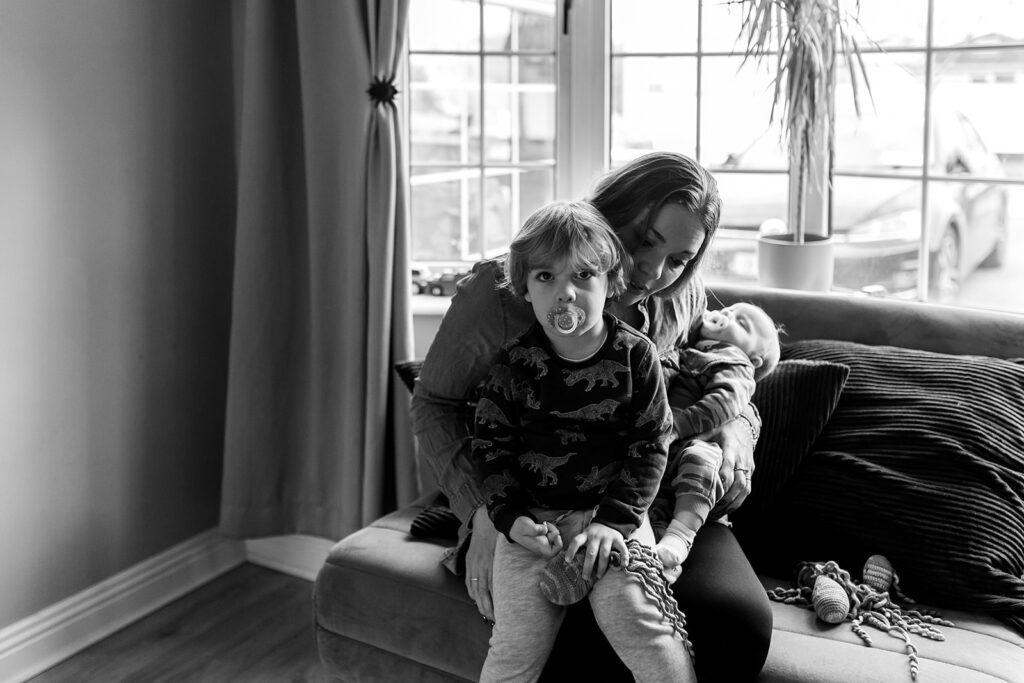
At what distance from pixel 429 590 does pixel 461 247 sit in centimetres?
136

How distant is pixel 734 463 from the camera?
187cm

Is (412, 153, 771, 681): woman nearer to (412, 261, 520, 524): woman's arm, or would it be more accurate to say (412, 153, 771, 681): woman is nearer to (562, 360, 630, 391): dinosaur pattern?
(412, 261, 520, 524): woman's arm

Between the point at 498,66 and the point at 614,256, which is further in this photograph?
the point at 498,66

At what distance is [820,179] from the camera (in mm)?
2779

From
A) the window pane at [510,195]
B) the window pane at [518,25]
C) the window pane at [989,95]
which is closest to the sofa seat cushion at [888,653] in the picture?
the window pane at [989,95]

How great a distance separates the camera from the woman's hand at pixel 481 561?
1.79 m

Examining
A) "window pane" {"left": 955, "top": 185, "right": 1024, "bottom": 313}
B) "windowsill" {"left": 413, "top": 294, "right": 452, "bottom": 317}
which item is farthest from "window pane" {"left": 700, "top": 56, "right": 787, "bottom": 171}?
"windowsill" {"left": 413, "top": 294, "right": 452, "bottom": 317}

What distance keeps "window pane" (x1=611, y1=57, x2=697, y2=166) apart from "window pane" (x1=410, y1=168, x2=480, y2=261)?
42 centimetres

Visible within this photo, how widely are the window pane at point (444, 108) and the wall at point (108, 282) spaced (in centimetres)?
51

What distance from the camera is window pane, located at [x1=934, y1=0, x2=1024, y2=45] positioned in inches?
101

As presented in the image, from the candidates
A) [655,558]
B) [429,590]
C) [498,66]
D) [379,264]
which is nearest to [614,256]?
[655,558]

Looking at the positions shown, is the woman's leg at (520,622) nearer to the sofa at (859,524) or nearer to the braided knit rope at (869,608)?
the sofa at (859,524)

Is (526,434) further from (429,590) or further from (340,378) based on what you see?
(340,378)

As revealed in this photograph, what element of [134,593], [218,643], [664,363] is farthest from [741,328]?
[134,593]
